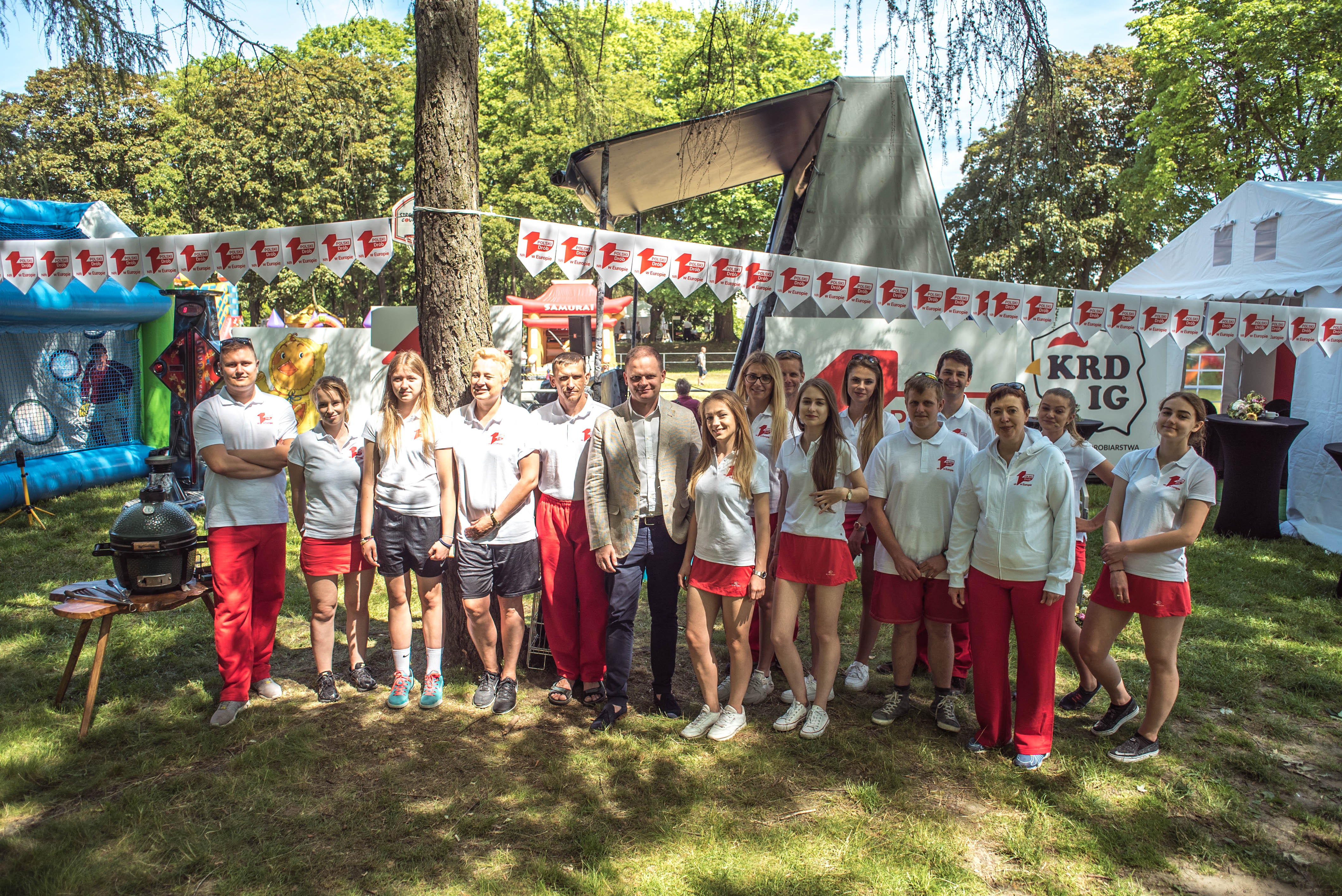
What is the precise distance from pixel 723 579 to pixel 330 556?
6.61ft

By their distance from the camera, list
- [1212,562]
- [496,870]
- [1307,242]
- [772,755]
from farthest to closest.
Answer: [1307,242] < [1212,562] < [772,755] < [496,870]

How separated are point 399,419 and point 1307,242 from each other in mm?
10508

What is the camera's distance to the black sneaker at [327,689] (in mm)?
3980

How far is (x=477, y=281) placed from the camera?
421 cm

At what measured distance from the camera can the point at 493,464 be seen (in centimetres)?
375

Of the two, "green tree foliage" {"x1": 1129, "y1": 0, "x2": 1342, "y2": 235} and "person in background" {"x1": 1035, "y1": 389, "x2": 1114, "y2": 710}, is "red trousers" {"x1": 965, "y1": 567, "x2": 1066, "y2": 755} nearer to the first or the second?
"person in background" {"x1": 1035, "y1": 389, "x2": 1114, "y2": 710}

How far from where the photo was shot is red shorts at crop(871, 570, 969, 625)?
3629mm

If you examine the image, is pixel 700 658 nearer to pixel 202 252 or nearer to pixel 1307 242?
pixel 202 252

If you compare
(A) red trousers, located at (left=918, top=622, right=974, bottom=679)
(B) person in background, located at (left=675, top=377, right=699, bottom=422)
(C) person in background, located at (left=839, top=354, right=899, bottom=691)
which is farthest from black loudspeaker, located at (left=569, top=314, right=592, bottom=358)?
(A) red trousers, located at (left=918, top=622, right=974, bottom=679)

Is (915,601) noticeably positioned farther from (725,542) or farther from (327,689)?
(327,689)

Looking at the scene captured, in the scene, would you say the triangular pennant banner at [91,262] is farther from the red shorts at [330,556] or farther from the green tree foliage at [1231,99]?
the green tree foliage at [1231,99]

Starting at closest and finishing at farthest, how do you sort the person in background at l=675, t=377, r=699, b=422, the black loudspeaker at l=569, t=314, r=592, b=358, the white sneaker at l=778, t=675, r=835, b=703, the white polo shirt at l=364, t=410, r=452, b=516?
the white polo shirt at l=364, t=410, r=452, b=516 < the white sneaker at l=778, t=675, r=835, b=703 < the person in background at l=675, t=377, r=699, b=422 < the black loudspeaker at l=569, t=314, r=592, b=358

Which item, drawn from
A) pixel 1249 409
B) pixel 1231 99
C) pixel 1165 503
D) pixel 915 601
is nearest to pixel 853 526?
pixel 915 601

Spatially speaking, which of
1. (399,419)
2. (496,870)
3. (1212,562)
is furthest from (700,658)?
(1212,562)
